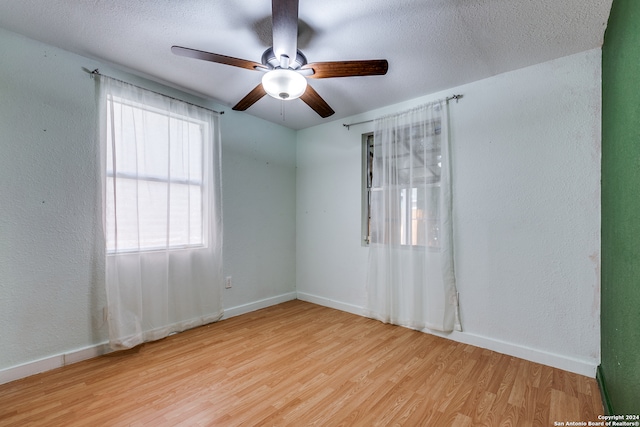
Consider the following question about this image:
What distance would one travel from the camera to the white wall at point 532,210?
2.10 meters

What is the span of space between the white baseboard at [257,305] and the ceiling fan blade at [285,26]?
9.02 feet

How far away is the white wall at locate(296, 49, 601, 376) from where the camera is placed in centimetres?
210

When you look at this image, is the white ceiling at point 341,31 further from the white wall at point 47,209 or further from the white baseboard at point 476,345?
the white baseboard at point 476,345

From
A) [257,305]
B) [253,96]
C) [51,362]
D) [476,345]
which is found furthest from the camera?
[257,305]

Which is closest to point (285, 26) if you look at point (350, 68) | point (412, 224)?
point (350, 68)

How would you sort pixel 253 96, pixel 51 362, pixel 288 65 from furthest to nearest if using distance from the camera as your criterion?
1. pixel 253 96
2. pixel 51 362
3. pixel 288 65

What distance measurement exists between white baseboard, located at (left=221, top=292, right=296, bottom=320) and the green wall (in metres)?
3.16

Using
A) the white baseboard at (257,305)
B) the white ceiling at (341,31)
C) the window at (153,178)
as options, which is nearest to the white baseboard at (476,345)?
the window at (153,178)

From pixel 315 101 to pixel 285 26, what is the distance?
74 cm

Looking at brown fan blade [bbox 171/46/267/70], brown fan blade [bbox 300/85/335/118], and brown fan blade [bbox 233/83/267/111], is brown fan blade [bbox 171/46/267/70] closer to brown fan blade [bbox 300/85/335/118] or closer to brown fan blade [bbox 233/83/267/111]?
brown fan blade [bbox 233/83/267/111]

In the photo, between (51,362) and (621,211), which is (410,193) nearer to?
(621,211)

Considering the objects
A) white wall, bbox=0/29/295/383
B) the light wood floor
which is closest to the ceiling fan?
white wall, bbox=0/29/295/383

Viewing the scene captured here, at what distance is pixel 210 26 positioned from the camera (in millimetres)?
1905

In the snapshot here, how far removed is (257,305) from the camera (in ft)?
11.8
